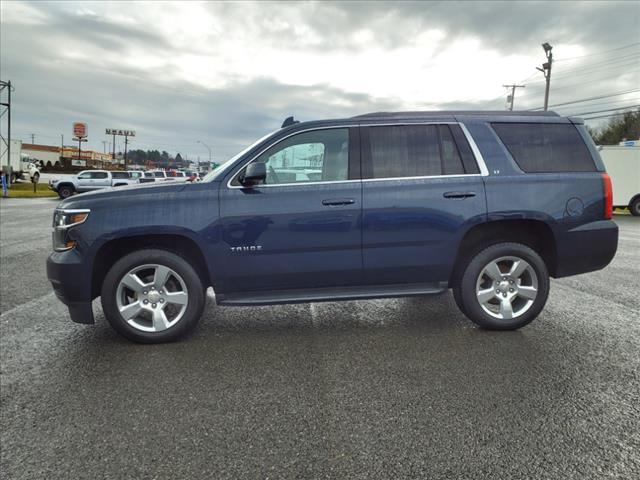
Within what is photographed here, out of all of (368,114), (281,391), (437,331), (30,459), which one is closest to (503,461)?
(281,391)

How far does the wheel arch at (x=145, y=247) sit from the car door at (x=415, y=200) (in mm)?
1502

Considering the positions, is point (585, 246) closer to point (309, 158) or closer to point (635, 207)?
A: point (309, 158)

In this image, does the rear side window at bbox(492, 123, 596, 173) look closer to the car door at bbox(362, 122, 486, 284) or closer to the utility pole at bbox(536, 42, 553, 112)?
the car door at bbox(362, 122, 486, 284)

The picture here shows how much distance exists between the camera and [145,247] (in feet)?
12.6

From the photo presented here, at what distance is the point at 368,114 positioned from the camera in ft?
13.8

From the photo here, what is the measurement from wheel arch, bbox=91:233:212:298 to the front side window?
93 cm

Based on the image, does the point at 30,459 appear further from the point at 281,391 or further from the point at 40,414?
the point at 281,391

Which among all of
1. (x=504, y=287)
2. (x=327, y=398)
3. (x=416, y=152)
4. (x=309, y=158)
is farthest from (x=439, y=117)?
(x=327, y=398)

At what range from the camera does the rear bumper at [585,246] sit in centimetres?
409

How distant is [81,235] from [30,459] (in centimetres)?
194

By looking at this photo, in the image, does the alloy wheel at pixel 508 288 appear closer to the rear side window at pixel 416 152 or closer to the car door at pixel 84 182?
the rear side window at pixel 416 152

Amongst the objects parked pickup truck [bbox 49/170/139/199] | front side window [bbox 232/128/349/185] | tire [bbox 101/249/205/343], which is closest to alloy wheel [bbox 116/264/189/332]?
tire [bbox 101/249/205/343]

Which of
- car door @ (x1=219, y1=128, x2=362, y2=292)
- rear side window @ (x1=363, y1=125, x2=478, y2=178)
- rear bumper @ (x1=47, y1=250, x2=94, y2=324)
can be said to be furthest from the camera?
rear side window @ (x1=363, y1=125, x2=478, y2=178)

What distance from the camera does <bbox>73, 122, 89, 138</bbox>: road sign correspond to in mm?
97625
